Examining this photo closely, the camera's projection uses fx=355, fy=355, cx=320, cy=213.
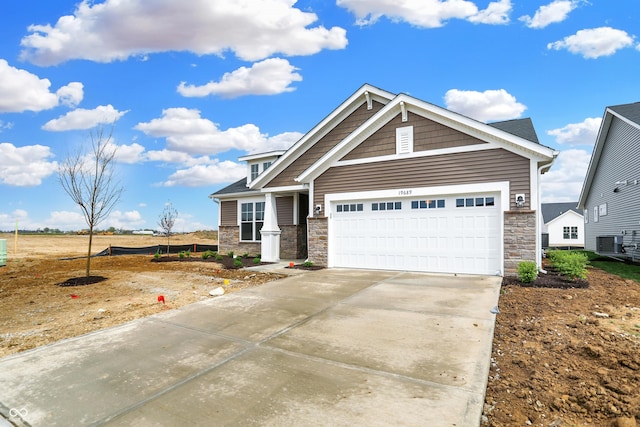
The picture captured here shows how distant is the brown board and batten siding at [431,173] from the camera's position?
9625mm

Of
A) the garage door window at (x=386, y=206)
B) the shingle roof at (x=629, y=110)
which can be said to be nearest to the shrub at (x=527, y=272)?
the garage door window at (x=386, y=206)

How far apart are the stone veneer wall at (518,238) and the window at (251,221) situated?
10618 mm

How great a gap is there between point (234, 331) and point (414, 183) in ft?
24.4

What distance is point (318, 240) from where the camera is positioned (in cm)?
1247

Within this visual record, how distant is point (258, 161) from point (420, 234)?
A: 981 centimetres

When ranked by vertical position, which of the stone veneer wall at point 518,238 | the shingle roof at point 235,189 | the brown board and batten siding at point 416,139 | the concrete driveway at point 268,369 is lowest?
the concrete driveway at point 268,369

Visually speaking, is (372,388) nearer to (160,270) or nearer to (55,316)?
(55,316)

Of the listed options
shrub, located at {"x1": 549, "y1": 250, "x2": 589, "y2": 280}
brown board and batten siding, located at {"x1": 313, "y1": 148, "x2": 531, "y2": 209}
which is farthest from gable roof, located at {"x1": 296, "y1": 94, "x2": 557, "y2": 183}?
shrub, located at {"x1": 549, "y1": 250, "x2": 589, "y2": 280}

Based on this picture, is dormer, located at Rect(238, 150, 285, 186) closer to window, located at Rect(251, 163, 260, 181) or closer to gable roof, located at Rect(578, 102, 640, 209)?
window, located at Rect(251, 163, 260, 181)

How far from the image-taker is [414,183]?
10.8 metres

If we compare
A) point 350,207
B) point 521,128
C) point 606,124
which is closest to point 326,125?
point 350,207

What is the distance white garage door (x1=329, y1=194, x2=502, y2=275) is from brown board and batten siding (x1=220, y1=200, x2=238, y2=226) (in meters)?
7.19

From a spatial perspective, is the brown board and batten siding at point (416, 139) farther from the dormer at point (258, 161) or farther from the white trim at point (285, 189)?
the dormer at point (258, 161)

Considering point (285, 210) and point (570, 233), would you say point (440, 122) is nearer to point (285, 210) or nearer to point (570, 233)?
point (285, 210)
